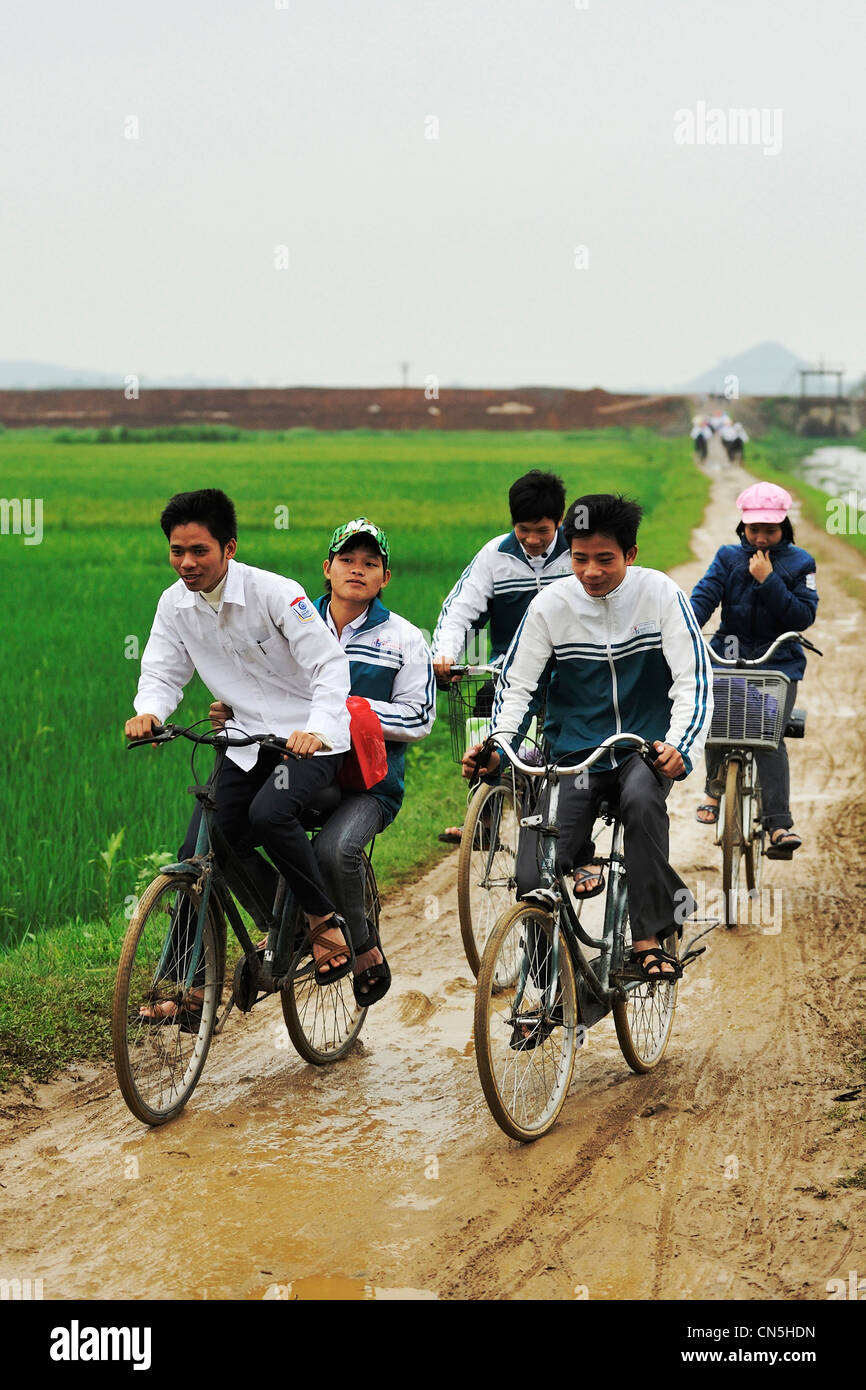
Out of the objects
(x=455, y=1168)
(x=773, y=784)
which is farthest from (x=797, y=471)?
(x=455, y=1168)

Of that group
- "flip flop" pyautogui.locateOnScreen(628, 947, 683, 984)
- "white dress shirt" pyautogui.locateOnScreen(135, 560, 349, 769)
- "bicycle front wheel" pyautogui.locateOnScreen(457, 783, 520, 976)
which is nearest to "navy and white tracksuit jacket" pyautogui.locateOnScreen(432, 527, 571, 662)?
"bicycle front wheel" pyautogui.locateOnScreen(457, 783, 520, 976)

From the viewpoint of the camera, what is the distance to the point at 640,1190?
4449 mm

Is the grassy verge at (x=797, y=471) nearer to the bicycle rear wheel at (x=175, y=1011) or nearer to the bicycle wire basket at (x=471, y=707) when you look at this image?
the bicycle wire basket at (x=471, y=707)

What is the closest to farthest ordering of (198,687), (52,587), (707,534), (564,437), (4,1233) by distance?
(4,1233) < (198,687) < (52,587) < (707,534) < (564,437)

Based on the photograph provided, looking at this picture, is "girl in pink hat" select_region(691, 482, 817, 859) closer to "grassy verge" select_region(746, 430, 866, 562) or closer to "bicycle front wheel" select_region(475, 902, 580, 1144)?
"bicycle front wheel" select_region(475, 902, 580, 1144)

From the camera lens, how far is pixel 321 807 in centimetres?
522

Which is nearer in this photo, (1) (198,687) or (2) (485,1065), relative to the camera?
(2) (485,1065)

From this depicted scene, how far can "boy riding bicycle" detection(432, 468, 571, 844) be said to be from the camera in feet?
21.6

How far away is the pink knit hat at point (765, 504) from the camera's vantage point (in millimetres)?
7535

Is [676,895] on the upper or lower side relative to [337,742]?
lower

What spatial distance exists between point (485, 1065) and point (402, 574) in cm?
1511

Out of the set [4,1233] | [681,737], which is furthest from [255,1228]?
[681,737]

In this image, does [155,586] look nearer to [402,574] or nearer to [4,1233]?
[402,574]

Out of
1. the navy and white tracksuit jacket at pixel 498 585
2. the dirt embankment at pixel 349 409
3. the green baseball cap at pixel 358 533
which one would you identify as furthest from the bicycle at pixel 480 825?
the dirt embankment at pixel 349 409
